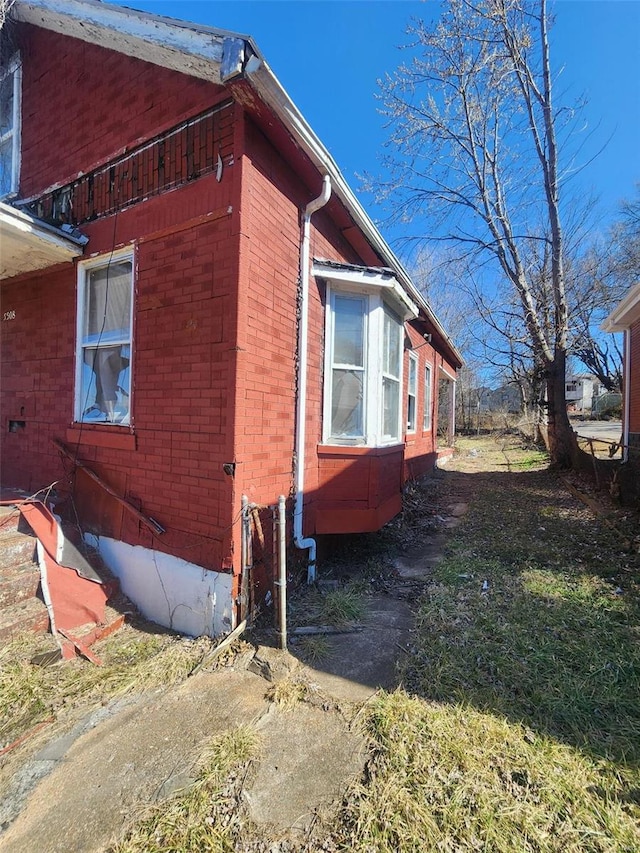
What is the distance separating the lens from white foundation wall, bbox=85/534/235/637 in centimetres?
331

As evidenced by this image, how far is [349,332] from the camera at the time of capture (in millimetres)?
4754

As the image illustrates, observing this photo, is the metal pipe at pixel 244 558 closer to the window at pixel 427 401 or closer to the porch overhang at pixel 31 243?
the porch overhang at pixel 31 243

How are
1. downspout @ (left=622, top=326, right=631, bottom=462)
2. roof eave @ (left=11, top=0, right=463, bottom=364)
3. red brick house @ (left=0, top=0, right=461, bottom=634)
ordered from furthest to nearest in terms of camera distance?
downspout @ (left=622, top=326, right=631, bottom=462)
red brick house @ (left=0, top=0, right=461, bottom=634)
roof eave @ (left=11, top=0, right=463, bottom=364)

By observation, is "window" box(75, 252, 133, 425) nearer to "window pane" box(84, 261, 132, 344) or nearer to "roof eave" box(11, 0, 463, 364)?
"window pane" box(84, 261, 132, 344)

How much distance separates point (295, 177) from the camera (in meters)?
4.04

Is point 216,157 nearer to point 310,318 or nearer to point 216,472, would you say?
point 310,318

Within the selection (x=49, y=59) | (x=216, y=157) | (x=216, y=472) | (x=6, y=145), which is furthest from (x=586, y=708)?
(x=6, y=145)

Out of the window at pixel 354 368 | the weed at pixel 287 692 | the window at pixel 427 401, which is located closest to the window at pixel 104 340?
the window at pixel 354 368

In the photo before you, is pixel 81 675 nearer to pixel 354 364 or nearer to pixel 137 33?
pixel 354 364

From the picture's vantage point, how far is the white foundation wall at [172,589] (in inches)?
130

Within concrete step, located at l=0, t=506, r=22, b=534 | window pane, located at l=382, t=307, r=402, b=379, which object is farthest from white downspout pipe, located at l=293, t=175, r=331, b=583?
concrete step, located at l=0, t=506, r=22, b=534

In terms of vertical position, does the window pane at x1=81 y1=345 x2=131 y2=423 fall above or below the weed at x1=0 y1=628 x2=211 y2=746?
above

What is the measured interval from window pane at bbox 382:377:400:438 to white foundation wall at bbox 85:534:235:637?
2.83m

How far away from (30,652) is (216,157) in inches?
166
